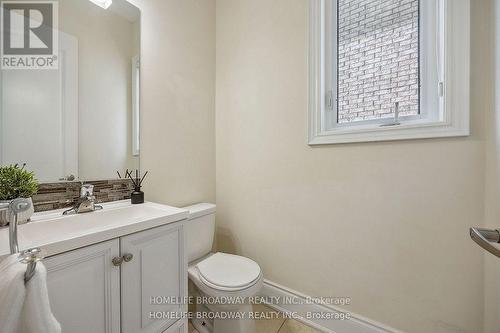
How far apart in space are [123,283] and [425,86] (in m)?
1.70

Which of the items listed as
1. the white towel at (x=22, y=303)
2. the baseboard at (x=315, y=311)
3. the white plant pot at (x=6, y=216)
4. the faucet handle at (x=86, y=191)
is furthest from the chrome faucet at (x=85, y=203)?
the baseboard at (x=315, y=311)

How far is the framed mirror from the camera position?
948 millimetres

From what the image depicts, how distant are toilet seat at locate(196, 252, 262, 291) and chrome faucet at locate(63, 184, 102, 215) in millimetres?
676

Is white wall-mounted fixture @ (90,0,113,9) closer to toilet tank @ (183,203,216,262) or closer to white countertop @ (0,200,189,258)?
white countertop @ (0,200,189,258)

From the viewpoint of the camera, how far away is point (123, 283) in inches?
33.2

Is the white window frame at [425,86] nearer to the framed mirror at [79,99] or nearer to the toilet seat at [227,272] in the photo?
the toilet seat at [227,272]

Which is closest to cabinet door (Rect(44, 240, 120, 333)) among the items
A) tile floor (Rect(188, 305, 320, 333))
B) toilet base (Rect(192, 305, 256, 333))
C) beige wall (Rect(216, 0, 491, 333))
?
toilet base (Rect(192, 305, 256, 333))

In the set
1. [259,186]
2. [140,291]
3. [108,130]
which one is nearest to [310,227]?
[259,186]

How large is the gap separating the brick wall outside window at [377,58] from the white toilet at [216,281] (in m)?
1.13

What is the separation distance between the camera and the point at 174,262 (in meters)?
1.04

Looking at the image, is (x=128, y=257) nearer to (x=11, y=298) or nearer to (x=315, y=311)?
(x=11, y=298)

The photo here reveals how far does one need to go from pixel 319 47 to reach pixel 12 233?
1609 millimetres

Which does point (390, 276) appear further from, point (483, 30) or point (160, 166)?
point (160, 166)

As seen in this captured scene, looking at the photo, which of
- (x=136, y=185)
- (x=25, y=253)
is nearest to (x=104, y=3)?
(x=136, y=185)
